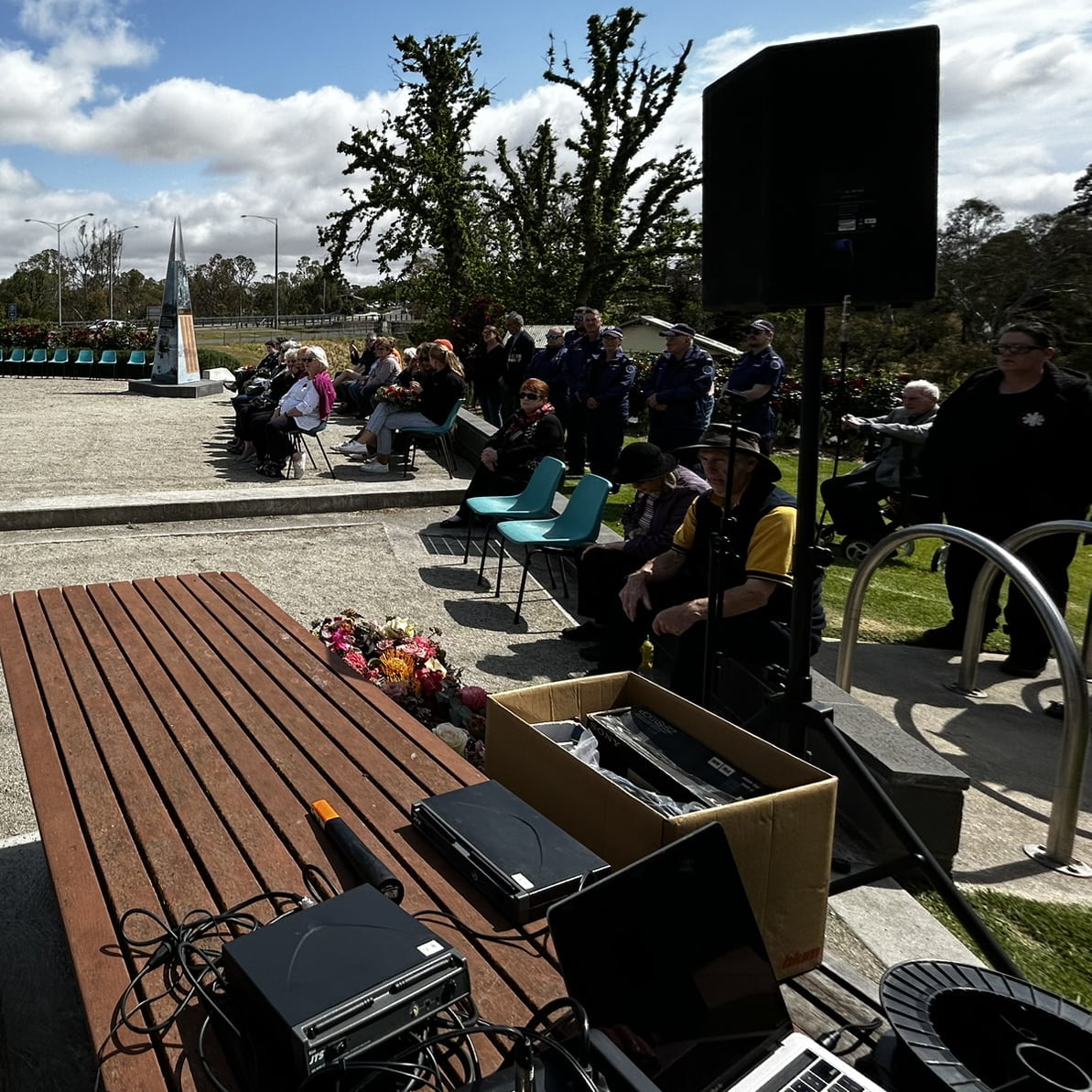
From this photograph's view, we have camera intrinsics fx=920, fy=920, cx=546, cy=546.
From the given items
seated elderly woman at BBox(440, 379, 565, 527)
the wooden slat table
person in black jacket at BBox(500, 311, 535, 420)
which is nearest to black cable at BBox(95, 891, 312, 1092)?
the wooden slat table

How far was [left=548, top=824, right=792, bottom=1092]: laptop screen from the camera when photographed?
1.35 metres

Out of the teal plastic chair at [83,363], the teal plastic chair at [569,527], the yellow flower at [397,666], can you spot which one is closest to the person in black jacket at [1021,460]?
the teal plastic chair at [569,527]

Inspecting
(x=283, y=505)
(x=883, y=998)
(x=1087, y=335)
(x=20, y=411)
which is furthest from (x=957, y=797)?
(x=1087, y=335)

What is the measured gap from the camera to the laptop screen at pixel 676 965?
1353mm

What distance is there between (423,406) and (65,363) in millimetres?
20749

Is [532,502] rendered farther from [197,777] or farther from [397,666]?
[197,777]

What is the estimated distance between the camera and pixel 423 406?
9555mm

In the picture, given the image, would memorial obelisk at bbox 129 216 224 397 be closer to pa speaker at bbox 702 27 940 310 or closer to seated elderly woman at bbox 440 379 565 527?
seated elderly woman at bbox 440 379 565 527

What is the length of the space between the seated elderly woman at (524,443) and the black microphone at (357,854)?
5.05 meters

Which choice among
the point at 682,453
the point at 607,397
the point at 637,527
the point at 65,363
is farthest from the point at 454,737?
the point at 65,363

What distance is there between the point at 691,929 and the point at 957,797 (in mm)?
1878

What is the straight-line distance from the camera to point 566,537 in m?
5.52

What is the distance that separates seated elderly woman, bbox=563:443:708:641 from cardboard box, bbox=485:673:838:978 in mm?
2538

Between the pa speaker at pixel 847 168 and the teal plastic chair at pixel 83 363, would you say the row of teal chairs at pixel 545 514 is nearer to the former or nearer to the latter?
the pa speaker at pixel 847 168
